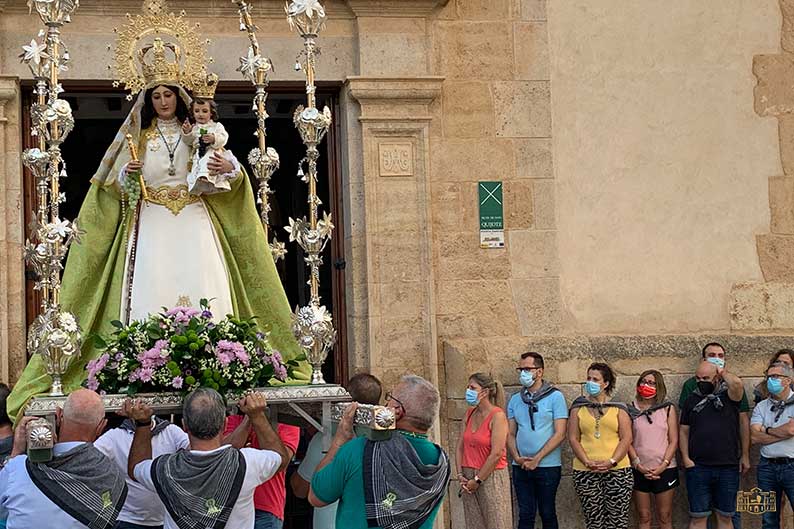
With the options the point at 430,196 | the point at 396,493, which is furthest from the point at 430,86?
the point at 396,493

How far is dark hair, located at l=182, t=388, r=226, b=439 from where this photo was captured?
509 centimetres

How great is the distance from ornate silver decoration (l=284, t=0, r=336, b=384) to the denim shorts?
359 cm

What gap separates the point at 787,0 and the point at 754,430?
309cm

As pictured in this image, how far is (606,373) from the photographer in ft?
29.8

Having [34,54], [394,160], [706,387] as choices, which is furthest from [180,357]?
[706,387]

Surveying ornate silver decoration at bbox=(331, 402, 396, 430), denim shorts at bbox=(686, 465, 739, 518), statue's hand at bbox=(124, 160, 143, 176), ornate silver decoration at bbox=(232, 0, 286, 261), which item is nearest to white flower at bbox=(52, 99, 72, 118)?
statue's hand at bbox=(124, 160, 143, 176)

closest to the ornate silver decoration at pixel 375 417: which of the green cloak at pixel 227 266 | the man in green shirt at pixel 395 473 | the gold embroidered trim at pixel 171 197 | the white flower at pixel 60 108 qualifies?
the man in green shirt at pixel 395 473

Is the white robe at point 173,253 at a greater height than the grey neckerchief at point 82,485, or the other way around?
the white robe at point 173,253

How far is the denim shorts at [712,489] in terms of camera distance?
918 centimetres

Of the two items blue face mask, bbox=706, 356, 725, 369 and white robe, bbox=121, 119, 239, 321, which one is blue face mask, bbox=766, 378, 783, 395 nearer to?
blue face mask, bbox=706, 356, 725, 369

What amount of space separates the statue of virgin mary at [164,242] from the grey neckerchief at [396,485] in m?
1.67

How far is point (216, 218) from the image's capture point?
6867 mm

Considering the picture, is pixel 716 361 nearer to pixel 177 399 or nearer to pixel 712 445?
pixel 712 445

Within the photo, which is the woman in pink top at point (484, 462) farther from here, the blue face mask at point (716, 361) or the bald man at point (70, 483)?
the bald man at point (70, 483)
